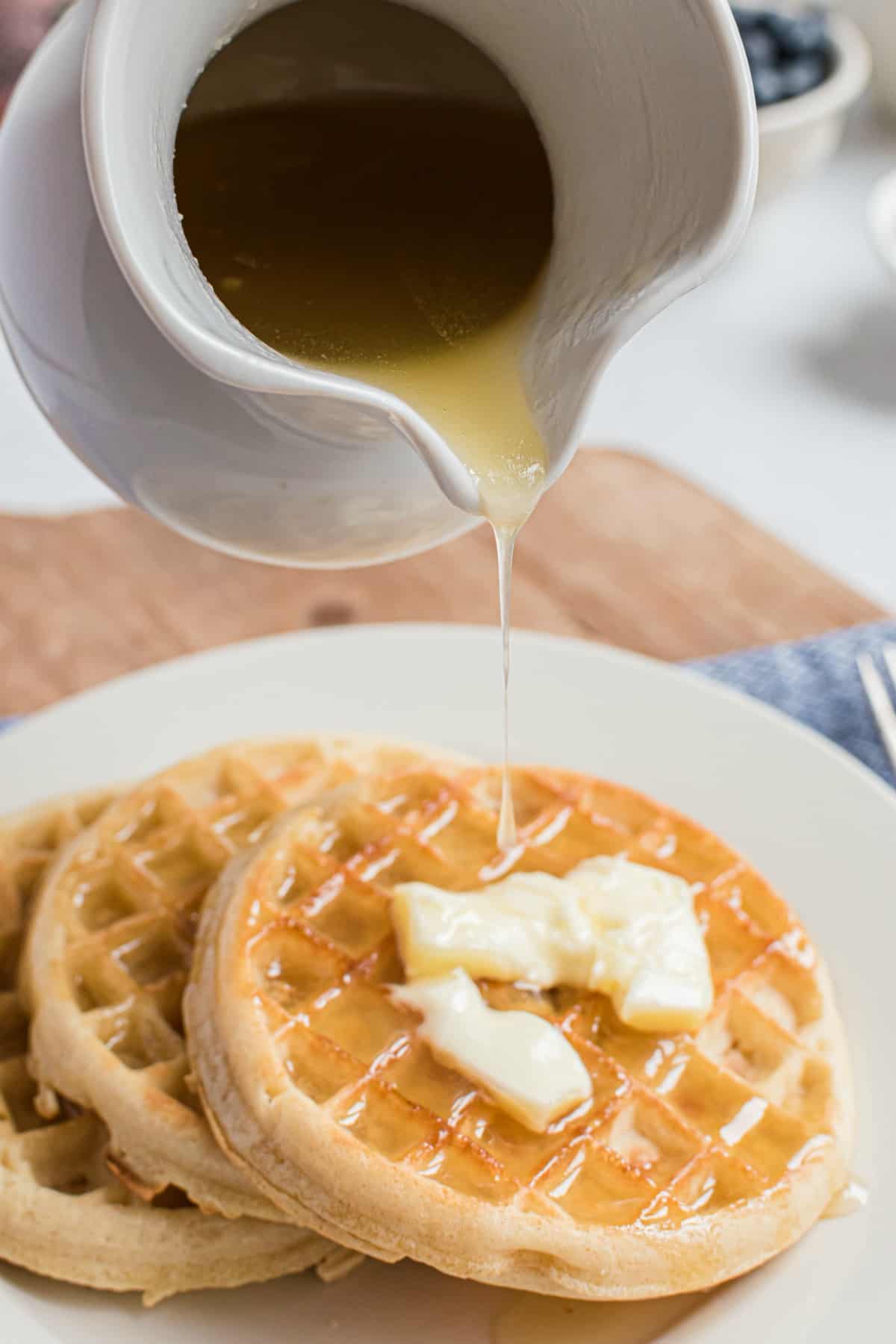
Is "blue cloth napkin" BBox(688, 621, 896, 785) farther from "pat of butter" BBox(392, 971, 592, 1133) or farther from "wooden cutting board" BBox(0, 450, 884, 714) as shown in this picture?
"pat of butter" BBox(392, 971, 592, 1133)

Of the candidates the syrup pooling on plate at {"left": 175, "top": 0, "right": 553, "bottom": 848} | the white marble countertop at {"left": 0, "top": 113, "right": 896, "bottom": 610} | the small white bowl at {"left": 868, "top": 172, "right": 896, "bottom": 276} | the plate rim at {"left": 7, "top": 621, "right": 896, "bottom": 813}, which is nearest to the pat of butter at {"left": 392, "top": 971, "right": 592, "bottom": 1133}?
the syrup pooling on plate at {"left": 175, "top": 0, "right": 553, "bottom": 848}

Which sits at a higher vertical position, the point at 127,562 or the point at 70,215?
the point at 70,215

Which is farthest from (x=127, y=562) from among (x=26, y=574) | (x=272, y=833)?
(x=272, y=833)

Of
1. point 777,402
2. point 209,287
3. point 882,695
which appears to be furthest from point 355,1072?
point 777,402

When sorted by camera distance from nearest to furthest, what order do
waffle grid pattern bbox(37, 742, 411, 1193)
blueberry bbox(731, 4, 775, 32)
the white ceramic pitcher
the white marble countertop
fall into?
the white ceramic pitcher < waffle grid pattern bbox(37, 742, 411, 1193) < the white marble countertop < blueberry bbox(731, 4, 775, 32)

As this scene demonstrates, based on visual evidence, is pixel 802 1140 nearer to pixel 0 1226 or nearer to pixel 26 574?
pixel 0 1226

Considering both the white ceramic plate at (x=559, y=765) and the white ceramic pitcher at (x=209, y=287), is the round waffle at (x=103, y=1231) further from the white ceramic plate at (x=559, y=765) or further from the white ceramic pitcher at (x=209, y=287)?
the white ceramic pitcher at (x=209, y=287)
